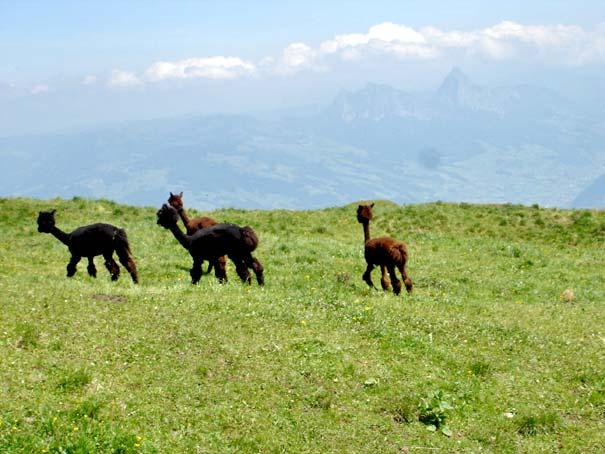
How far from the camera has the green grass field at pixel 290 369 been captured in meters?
10.9

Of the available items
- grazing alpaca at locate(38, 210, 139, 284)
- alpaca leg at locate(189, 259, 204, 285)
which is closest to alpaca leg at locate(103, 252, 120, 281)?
grazing alpaca at locate(38, 210, 139, 284)

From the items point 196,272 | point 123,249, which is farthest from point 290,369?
point 123,249

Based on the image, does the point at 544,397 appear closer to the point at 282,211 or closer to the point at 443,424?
the point at 443,424

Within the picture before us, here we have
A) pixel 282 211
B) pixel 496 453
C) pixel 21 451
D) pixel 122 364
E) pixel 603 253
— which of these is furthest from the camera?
pixel 282 211

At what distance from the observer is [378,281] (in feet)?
81.7

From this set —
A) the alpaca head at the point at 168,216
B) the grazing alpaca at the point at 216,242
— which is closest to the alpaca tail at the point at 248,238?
the grazing alpaca at the point at 216,242

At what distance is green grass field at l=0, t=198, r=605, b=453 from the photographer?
10.9 m

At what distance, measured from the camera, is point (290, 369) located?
13.2m

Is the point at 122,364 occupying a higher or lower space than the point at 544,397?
higher

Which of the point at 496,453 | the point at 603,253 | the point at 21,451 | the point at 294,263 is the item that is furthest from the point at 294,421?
the point at 603,253

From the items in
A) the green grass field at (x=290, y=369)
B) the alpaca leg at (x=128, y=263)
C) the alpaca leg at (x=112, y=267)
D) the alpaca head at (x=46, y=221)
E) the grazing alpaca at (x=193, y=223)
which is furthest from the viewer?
the grazing alpaca at (x=193, y=223)

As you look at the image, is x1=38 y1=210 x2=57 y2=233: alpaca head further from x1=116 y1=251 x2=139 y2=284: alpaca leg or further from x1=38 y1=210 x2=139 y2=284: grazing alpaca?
x1=116 y1=251 x2=139 y2=284: alpaca leg

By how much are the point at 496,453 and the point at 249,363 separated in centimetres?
552

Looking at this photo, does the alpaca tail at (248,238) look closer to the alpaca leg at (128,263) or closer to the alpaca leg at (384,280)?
the alpaca leg at (128,263)
